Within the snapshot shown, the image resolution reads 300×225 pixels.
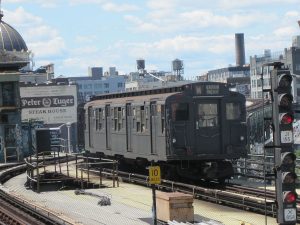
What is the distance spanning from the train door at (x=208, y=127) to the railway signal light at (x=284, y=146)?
49.5ft

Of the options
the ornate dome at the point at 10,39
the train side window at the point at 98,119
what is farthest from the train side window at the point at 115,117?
the ornate dome at the point at 10,39

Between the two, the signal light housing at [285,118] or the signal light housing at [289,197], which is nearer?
the signal light housing at [289,197]

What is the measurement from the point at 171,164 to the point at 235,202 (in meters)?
5.42

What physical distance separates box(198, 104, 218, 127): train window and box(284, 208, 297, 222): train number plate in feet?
51.4

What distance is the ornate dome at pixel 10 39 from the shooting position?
144 meters

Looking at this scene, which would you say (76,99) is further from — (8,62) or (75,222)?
(75,222)

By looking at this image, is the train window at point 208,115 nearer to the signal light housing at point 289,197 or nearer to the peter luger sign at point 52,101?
the signal light housing at point 289,197

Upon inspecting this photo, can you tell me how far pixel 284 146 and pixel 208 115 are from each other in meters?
15.6

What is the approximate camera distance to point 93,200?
23531 mm

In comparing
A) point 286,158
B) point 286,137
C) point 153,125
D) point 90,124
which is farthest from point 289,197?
point 90,124

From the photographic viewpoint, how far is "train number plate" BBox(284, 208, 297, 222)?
424 inches

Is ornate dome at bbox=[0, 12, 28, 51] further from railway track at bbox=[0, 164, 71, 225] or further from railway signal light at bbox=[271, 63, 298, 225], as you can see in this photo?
railway signal light at bbox=[271, 63, 298, 225]

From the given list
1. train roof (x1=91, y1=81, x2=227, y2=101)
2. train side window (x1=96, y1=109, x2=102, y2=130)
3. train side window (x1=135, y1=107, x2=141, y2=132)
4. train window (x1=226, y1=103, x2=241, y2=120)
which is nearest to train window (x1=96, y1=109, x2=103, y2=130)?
train side window (x1=96, y1=109, x2=102, y2=130)

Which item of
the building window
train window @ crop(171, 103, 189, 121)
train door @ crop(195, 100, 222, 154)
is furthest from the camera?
the building window
